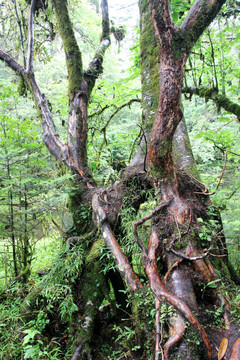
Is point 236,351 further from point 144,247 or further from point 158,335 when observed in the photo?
point 144,247

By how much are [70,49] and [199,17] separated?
3222 mm

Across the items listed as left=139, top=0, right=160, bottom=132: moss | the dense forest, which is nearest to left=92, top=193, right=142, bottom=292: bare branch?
the dense forest

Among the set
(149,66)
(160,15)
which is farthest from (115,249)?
(149,66)

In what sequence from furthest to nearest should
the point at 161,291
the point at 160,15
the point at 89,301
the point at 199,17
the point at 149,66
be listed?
the point at 149,66 < the point at 89,301 < the point at 199,17 < the point at 160,15 < the point at 161,291

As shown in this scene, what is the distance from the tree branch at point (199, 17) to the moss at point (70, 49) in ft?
9.35

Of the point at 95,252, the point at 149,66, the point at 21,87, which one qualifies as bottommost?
the point at 95,252

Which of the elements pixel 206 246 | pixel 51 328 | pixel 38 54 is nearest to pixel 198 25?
pixel 206 246

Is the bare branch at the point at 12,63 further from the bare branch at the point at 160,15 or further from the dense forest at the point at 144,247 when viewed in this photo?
the bare branch at the point at 160,15

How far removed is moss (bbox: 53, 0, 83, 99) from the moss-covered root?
12.0 feet

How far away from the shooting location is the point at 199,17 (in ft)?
8.68

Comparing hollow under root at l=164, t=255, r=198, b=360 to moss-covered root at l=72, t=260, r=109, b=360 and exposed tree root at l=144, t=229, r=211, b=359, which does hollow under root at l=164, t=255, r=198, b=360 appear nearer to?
exposed tree root at l=144, t=229, r=211, b=359

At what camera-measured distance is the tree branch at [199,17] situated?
258 cm

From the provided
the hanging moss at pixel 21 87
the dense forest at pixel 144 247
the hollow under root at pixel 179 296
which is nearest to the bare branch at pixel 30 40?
the hanging moss at pixel 21 87

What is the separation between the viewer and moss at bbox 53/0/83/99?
16.0 ft
